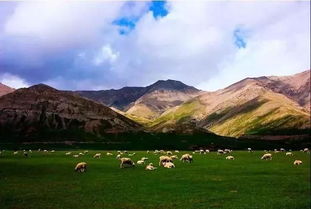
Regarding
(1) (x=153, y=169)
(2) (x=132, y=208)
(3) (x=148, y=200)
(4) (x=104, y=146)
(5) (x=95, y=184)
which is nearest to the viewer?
(2) (x=132, y=208)

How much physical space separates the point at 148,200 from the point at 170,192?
517 cm

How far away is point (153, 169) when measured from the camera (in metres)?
64.6

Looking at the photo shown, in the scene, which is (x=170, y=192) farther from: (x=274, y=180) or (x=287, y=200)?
(x=274, y=180)

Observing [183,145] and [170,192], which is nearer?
[170,192]

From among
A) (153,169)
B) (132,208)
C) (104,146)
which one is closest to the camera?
(132,208)

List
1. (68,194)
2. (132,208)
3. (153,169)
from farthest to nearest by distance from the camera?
(153,169)
(68,194)
(132,208)

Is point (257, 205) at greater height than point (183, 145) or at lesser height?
lesser

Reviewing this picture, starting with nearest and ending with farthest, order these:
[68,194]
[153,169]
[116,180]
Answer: [68,194], [116,180], [153,169]

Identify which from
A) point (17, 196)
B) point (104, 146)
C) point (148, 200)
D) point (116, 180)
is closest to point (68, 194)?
point (17, 196)

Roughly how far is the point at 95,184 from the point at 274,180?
20175 millimetres

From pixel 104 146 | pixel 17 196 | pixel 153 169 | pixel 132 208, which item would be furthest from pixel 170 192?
pixel 104 146

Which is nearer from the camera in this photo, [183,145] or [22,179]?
[22,179]

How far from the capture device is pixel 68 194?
38.6 metres

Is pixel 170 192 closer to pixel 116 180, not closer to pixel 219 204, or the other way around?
pixel 219 204
